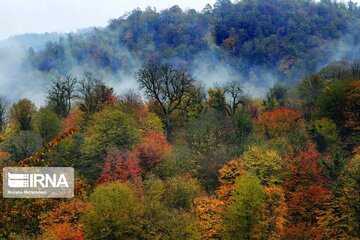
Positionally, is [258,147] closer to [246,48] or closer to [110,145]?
[110,145]

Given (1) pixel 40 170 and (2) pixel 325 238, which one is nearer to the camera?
(1) pixel 40 170

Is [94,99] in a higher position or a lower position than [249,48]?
lower

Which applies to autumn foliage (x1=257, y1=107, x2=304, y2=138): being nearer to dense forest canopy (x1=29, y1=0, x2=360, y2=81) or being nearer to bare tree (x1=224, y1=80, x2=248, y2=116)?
bare tree (x1=224, y1=80, x2=248, y2=116)

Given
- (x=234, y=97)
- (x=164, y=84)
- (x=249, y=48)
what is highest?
(x=249, y=48)

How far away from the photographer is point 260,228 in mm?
38406

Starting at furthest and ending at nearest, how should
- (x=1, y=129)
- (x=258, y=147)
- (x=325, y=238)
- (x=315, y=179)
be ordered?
(x=1, y=129) < (x=258, y=147) < (x=315, y=179) < (x=325, y=238)

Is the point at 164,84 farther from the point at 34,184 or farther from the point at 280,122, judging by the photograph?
the point at 34,184

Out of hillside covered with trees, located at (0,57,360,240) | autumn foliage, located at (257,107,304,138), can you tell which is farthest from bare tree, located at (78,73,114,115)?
autumn foliage, located at (257,107,304,138)

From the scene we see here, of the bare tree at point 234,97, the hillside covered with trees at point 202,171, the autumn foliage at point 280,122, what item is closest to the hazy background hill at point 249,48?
the bare tree at point 234,97

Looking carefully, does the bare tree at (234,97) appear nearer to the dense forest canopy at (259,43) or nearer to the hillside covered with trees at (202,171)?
the hillside covered with trees at (202,171)

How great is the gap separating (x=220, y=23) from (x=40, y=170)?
584 ft

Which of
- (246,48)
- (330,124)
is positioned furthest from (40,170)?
(246,48)

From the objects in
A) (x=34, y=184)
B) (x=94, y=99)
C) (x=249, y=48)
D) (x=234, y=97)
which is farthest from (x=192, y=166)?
(x=249, y=48)

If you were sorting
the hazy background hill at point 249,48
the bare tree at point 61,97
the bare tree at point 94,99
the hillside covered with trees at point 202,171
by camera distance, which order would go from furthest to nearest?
the hazy background hill at point 249,48 < the bare tree at point 61,97 < the bare tree at point 94,99 < the hillside covered with trees at point 202,171
